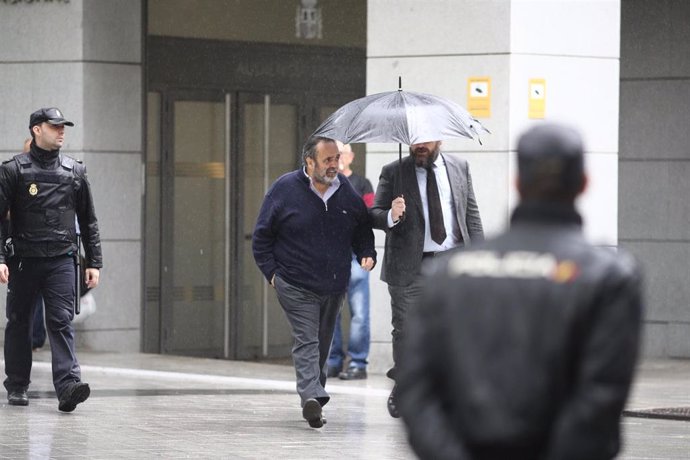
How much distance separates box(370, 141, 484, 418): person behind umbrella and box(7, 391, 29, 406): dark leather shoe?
2.48 metres

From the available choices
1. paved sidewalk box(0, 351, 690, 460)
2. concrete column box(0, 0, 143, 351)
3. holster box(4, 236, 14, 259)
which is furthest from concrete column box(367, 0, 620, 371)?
holster box(4, 236, 14, 259)

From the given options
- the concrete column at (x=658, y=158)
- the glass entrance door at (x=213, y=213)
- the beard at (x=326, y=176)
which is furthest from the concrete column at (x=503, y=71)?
the beard at (x=326, y=176)

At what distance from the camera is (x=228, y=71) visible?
52.9 feet

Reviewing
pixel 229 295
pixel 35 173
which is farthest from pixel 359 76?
pixel 35 173

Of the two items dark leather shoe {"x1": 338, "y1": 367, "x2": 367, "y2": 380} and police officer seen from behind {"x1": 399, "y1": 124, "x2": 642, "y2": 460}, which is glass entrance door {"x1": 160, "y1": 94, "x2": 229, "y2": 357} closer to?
dark leather shoe {"x1": 338, "y1": 367, "x2": 367, "y2": 380}

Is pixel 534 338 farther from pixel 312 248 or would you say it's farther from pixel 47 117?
pixel 47 117

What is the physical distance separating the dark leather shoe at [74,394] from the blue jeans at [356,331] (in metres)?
3.39

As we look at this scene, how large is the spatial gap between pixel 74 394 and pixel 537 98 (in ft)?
16.2

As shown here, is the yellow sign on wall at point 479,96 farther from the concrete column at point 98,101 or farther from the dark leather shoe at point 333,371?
the concrete column at point 98,101

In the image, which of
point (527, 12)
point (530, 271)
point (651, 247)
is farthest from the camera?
point (651, 247)

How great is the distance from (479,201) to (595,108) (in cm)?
130

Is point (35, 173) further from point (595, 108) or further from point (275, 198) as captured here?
point (595, 108)

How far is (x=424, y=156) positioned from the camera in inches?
380

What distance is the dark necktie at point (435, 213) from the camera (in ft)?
31.4
